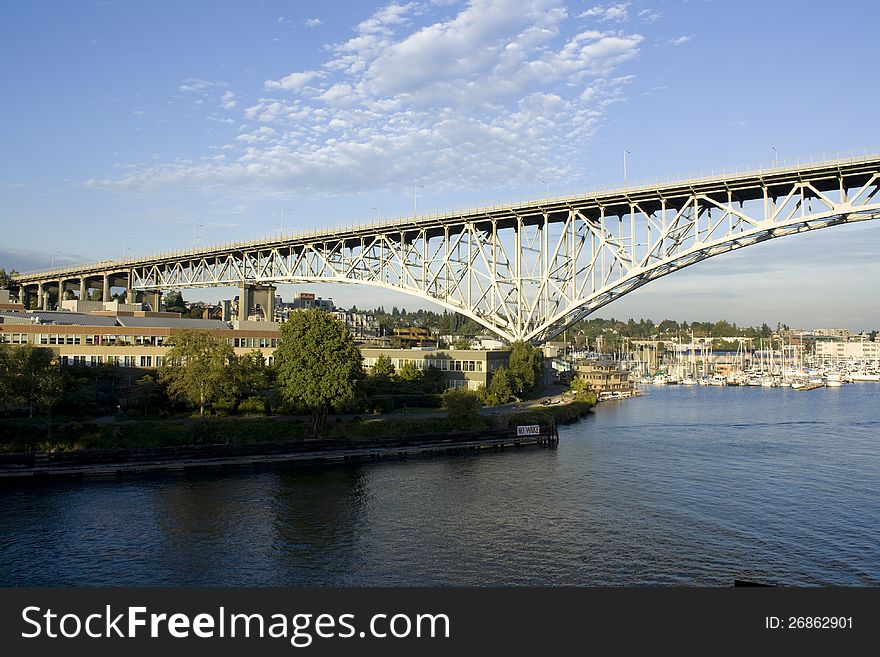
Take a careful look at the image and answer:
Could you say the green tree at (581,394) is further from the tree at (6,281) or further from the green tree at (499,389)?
the tree at (6,281)

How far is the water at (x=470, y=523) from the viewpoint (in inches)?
848

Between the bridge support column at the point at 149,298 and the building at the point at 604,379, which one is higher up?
the bridge support column at the point at 149,298

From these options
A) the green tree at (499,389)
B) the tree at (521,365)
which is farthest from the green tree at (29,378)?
the tree at (521,365)

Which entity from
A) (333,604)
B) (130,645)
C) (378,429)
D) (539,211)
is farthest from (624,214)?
(130,645)

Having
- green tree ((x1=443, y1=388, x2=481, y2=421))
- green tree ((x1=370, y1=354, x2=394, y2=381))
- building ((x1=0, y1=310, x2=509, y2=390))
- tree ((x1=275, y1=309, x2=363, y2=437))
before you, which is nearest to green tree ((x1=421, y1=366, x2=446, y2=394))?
building ((x1=0, y1=310, x2=509, y2=390))

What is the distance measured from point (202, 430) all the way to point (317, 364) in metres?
7.69

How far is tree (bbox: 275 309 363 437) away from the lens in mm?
41438

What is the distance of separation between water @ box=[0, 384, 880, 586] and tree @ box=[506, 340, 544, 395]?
18.4 meters

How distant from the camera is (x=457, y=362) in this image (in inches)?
2539

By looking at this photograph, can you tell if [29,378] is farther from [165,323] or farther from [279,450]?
[165,323]

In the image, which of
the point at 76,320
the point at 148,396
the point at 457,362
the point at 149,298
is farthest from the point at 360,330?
the point at 148,396

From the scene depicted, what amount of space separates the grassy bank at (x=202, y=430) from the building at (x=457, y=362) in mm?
14389

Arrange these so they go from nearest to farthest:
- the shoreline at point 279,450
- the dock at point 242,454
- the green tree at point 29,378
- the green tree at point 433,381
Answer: the dock at point 242,454 < the shoreline at point 279,450 < the green tree at point 29,378 < the green tree at point 433,381

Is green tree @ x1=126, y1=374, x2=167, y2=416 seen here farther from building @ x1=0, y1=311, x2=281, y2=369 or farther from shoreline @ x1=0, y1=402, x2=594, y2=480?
shoreline @ x1=0, y1=402, x2=594, y2=480
